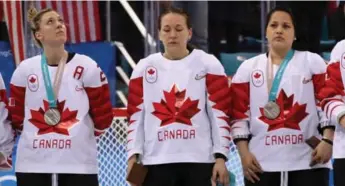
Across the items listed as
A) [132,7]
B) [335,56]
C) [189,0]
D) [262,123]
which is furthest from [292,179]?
[132,7]

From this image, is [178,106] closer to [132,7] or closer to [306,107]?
[306,107]

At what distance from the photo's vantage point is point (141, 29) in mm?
8547

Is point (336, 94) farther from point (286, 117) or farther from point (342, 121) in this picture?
point (286, 117)

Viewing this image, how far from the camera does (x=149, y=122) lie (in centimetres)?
484

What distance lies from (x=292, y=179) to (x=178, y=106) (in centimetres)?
71

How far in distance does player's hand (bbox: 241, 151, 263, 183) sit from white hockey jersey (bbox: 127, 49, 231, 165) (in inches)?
4.7

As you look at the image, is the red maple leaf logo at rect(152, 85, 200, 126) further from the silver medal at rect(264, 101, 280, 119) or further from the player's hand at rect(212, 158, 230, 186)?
the silver medal at rect(264, 101, 280, 119)

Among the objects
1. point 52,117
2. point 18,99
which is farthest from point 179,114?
point 18,99

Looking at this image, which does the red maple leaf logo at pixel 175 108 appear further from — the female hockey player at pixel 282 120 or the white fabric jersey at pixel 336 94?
the white fabric jersey at pixel 336 94

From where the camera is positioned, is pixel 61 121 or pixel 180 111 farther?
pixel 61 121

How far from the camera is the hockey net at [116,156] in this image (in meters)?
6.07

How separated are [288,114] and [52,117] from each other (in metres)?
1.26

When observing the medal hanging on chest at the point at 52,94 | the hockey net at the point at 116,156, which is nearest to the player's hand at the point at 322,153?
the hockey net at the point at 116,156

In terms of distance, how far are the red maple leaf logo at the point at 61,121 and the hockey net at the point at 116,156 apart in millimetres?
1248
